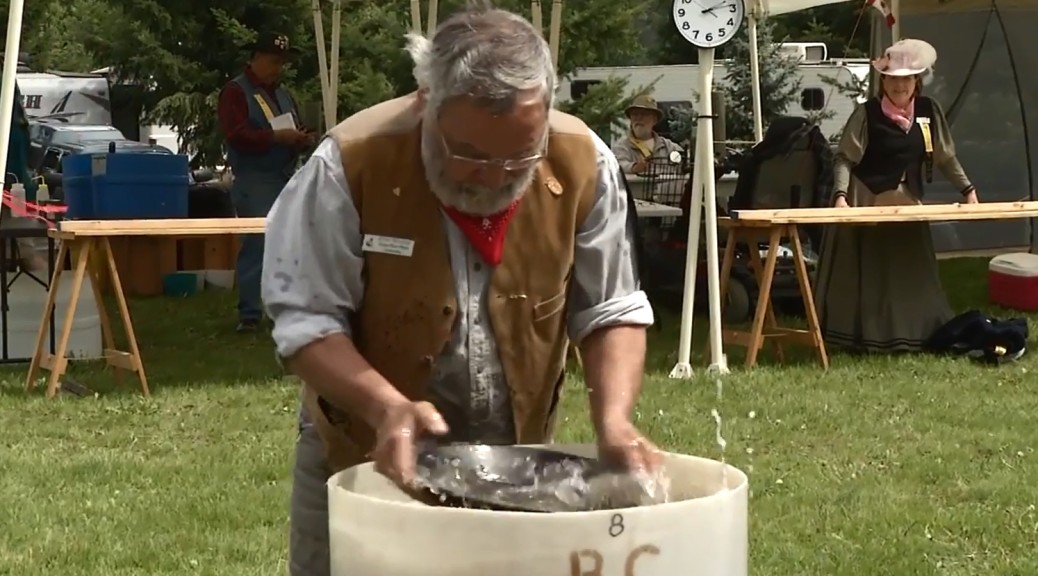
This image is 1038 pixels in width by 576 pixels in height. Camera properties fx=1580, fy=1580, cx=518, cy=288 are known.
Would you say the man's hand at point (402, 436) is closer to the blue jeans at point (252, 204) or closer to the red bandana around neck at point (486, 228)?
the red bandana around neck at point (486, 228)

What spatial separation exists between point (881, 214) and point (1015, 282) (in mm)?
2689

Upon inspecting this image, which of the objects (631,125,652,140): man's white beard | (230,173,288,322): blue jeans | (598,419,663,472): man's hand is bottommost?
(230,173,288,322): blue jeans

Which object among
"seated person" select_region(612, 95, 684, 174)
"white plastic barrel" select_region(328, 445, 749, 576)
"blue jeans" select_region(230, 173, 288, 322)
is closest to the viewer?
"white plastic barrel" select_region(328, 445, 749, 576)

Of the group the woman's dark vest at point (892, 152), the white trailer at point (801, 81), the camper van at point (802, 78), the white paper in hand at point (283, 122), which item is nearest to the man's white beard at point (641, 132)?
the woman's dark vest at point (892, 152)

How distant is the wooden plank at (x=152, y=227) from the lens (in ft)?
20.6

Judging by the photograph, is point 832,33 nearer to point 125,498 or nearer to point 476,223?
point 125,498

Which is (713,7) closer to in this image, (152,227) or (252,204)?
(152,227)

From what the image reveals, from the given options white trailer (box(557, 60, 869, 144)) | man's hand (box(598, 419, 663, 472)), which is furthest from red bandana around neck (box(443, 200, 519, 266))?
white trailer (box(557, 60, 869, 144))

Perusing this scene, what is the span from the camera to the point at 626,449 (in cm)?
215

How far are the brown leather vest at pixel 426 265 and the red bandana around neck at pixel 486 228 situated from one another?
2cm

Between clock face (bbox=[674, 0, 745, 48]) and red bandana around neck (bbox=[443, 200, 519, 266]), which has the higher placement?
clock face (bbox=[674, 0, 745, 48])

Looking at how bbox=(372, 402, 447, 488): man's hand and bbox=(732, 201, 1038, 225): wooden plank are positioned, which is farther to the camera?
bbox=(732, 201, 1038, 225): wooden plank

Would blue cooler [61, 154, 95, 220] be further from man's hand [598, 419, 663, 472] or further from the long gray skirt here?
man's hand [598, 419, 663, 472]

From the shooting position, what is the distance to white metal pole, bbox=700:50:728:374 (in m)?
6.86
